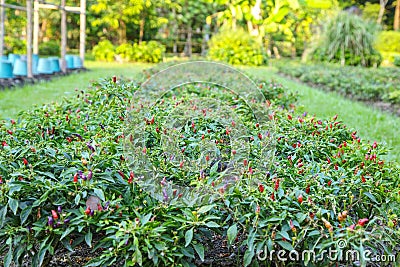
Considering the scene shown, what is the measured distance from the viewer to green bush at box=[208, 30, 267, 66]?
48.1 ft

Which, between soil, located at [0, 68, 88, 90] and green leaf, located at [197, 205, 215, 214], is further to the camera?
soil, located at [0, 68, 88, 90]

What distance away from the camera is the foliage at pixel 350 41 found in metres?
14.1

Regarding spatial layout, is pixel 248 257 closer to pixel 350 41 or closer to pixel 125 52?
pixel 350 41

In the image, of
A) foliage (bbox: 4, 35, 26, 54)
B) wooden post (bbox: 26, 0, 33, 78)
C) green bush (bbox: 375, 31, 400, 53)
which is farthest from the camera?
green bush (bbox: 375, 31, 400, 53)

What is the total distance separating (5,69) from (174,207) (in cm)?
664

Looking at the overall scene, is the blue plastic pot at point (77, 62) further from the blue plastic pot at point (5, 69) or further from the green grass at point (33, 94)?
the blue plastic pot at point (5, 69)

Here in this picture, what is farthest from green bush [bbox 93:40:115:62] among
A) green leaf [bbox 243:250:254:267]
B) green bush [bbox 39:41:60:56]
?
green leaf [bbox 243:250:254:267]

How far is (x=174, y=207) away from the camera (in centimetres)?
204

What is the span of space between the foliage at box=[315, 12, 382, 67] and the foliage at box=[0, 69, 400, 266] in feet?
40.3

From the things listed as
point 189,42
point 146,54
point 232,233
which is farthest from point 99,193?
point 189,42

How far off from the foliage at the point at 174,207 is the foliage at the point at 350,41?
12.3 meters

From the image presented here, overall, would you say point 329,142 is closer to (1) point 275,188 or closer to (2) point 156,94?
(1) point 275,188

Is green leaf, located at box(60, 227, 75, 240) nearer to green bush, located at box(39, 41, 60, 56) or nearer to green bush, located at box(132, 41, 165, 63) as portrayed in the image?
green bush, located at box(132, 41, 165, 63)

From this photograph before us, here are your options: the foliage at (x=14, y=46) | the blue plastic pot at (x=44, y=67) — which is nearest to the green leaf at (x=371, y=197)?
the blue plastic pot at (x=44, y=67)
